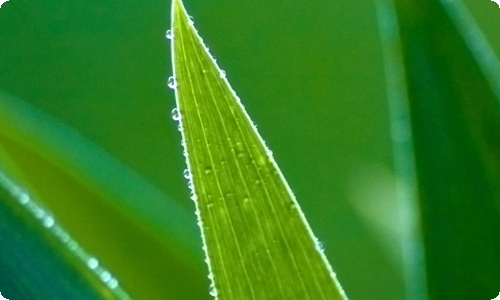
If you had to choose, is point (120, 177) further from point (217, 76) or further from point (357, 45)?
point (357, 45)

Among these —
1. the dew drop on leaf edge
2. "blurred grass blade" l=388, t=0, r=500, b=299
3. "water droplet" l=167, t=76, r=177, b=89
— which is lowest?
"blurred grass blade" l=388, t=0, r=500, b=299

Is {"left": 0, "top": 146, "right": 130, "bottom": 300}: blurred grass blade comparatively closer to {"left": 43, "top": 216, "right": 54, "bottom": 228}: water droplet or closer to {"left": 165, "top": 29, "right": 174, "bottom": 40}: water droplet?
{"left": 43, "top": 216, "right": 54, "bottom": 228}: water droplet

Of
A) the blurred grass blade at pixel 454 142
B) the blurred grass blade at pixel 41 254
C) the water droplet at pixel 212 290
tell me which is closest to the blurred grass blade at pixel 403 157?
the blurred grass blade at pixel 454 142

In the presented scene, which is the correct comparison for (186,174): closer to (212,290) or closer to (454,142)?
(212,290)

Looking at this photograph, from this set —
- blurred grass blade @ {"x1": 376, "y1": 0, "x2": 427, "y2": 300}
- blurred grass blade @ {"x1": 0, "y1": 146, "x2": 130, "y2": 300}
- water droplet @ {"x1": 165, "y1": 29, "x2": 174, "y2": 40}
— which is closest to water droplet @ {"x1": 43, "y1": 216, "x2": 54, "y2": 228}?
blurred grass blade @ {"x1": 0, "y1": 146, "x2": 130, "y2": 300}

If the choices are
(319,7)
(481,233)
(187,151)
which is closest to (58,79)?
(187,151)

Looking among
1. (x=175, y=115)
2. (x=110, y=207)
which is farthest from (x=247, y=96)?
(x=110, y=207)

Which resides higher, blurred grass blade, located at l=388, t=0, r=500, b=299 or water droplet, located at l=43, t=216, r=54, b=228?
water droplet, located at l=43, t=216, r=54, b=228
